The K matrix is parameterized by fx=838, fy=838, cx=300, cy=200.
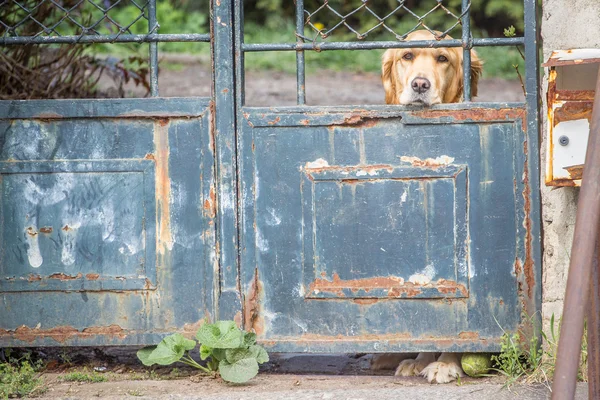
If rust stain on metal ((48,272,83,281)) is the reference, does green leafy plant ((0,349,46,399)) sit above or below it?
below

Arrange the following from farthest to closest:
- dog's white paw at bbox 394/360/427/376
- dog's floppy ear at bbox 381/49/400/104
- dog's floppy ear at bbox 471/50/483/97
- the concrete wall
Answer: dog's floppy ear at bbox 381/49/400/104
dog's floppy ear at bbox 471/50/483/97
dog's white paw at bbox 394/360/427/376
the concrete wall

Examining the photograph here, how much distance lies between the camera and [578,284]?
2.29 m

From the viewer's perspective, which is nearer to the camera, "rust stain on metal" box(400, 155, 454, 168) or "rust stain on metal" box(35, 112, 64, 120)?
"rust stain on metal" box(400, 155, 454, 168)

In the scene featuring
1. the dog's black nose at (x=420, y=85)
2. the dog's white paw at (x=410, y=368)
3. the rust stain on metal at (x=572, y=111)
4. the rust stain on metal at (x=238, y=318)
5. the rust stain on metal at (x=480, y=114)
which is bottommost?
the dog's white paw at (x=410, y=368)

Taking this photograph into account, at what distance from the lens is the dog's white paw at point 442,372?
144 inches

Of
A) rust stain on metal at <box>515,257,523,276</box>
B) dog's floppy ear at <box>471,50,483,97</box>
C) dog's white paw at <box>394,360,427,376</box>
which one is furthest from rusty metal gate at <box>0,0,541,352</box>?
dog's floppy ear at <box>471,50,483,97</box>

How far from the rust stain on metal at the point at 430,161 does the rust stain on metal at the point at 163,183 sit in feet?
3.40

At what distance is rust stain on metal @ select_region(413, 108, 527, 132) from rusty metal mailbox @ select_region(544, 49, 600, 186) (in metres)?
0.31

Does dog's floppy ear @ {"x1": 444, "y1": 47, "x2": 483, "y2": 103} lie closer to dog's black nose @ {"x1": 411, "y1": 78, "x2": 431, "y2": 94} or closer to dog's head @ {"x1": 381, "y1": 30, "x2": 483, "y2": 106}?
dog's head @ {"x1": 381, "y1": 30, "x2": 483, "y2": 106}

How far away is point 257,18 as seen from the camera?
1599 centimetres

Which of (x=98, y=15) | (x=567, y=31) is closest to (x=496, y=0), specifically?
(x=98, y=15)

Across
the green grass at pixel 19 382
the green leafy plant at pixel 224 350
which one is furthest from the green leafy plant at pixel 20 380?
the green leafy plant at pixel 224 350

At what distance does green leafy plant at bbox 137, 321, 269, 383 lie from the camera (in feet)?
11.6

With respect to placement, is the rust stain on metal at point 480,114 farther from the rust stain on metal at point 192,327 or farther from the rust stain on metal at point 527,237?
the rust stain on metal at point 192,327
